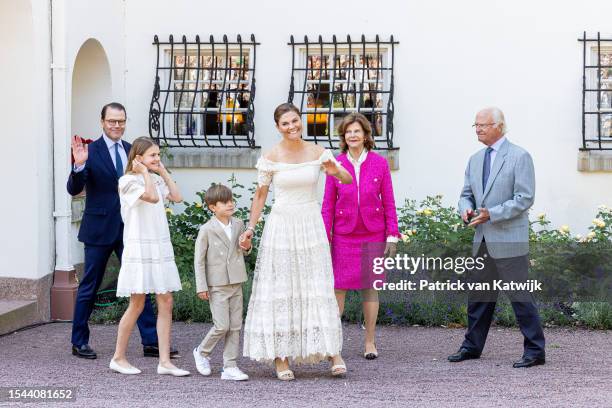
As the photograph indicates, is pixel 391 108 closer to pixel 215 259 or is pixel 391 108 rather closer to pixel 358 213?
pixel 358 213

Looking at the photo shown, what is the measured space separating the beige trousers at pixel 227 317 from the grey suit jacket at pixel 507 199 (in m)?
1.73

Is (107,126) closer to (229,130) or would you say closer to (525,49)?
(229,130)

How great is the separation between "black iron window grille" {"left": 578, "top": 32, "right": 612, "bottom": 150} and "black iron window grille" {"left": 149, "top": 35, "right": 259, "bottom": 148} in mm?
3328

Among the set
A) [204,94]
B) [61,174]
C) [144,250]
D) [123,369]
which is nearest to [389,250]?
[144,250]

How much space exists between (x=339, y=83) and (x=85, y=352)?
4297mm

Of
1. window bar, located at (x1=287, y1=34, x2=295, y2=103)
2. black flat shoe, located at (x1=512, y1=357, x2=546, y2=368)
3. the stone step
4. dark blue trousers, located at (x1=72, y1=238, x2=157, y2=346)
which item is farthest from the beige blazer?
window bar, located at (x1=287, y1=34, x2=295, y2=103)

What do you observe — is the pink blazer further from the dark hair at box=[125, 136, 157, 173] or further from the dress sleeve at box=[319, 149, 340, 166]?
the dark hair at box=[125, 136, 157, 173]

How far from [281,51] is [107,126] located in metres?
3.36

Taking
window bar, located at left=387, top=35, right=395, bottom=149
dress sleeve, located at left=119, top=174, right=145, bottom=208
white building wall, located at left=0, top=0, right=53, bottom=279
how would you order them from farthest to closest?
window bar, located at left=387, top=35, right=395, bottom=149
white building wall, located at left=0, top=0, right=53, bottom=279
dress sleeve, located at left=119, top=174, right=145, bottom=208

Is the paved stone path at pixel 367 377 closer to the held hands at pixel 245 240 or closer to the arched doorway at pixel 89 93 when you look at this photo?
the held hands at pixel 245 240

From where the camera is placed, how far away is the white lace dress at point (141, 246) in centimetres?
696

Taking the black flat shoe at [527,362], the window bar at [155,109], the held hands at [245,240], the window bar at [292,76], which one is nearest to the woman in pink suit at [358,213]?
the held hands at [245,240]

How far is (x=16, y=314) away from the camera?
8695mm

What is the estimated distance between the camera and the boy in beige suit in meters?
6.88
